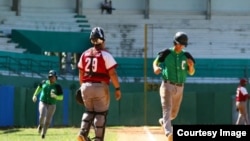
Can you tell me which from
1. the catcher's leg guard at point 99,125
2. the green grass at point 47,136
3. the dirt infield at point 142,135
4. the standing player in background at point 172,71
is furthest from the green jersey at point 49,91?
the catcher's leg guard at point 99,125

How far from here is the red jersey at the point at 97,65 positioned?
10203 mm

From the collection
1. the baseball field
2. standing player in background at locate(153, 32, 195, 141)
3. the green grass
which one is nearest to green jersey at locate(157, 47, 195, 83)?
standing player in background at locate(153, 32, 195, 141)

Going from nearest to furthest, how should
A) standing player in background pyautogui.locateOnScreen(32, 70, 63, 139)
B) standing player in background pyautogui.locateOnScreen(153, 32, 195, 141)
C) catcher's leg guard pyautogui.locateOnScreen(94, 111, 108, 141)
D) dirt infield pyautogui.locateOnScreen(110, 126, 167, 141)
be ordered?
catcher's leg guard pyautogui.locateOnScreen(94, 111, 108, 141) < standing player in background pyautogui.locateOnScreen(153, 32, 195, 141) < dirt infield pyautogui.locateOnScreen(110, 126, 167, 141) < standing player in background pyautogui.locateOnScreen(32, 70, 63, 139)

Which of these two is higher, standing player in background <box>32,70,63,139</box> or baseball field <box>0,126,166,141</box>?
standing player in background <box>32,70,63,139</box>

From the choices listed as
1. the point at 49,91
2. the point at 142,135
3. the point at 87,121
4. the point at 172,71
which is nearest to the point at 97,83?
the point at 87,121

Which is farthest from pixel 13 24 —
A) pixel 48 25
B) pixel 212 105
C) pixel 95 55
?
pixel 95 55

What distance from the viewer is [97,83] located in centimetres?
1026

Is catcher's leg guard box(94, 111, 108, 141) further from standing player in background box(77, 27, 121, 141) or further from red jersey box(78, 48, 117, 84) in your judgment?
red jersey box(78, 48, 117, 84)

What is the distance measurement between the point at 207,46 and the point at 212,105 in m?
9.69

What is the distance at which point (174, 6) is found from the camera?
4453 cm

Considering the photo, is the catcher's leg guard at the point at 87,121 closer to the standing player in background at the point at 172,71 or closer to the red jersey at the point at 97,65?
the red jersey at the point at 97,65

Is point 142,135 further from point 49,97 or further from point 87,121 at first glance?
point 87,121

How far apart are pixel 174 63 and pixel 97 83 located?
180 centimetres

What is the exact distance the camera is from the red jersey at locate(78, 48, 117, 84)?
1020 cm
